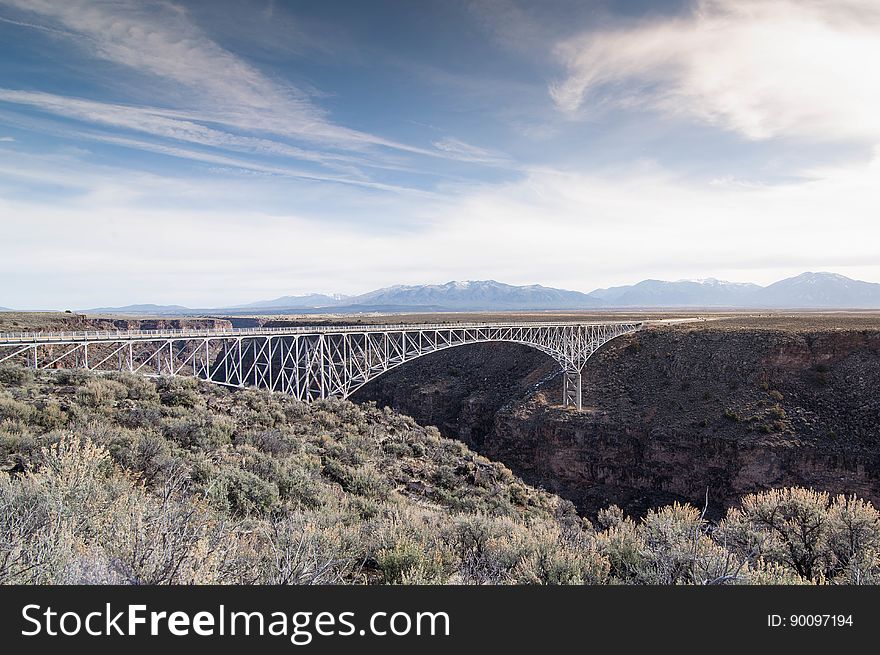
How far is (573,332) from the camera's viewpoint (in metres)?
44.3

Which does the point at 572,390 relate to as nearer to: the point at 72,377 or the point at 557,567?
the point at 72,377

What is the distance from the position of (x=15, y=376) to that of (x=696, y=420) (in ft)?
139

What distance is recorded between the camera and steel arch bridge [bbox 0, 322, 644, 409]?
21312 millimetres

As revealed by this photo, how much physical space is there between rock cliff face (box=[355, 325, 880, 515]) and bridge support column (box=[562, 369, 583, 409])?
1187 millimetres

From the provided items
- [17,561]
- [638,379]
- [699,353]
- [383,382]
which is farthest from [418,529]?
[383,382]

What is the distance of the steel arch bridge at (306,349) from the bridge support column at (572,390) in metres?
0.09

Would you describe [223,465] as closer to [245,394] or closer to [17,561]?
[17,561]

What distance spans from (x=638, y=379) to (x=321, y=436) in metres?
35.6

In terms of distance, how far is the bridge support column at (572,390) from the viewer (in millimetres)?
43312

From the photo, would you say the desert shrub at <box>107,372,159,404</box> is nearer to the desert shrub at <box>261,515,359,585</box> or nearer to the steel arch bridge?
the steel arch bridge

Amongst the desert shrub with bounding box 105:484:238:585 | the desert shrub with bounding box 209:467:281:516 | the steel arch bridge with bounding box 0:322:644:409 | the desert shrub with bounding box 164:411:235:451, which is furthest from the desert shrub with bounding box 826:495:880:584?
the steel arch bridge with bounding box 0:322:644:409

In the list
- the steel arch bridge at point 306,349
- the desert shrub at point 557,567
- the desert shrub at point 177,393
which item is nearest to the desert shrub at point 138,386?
the desert shrub at point 177,393

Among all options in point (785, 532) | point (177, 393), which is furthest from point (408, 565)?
point (177, 393)

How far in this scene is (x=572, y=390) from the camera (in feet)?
150
